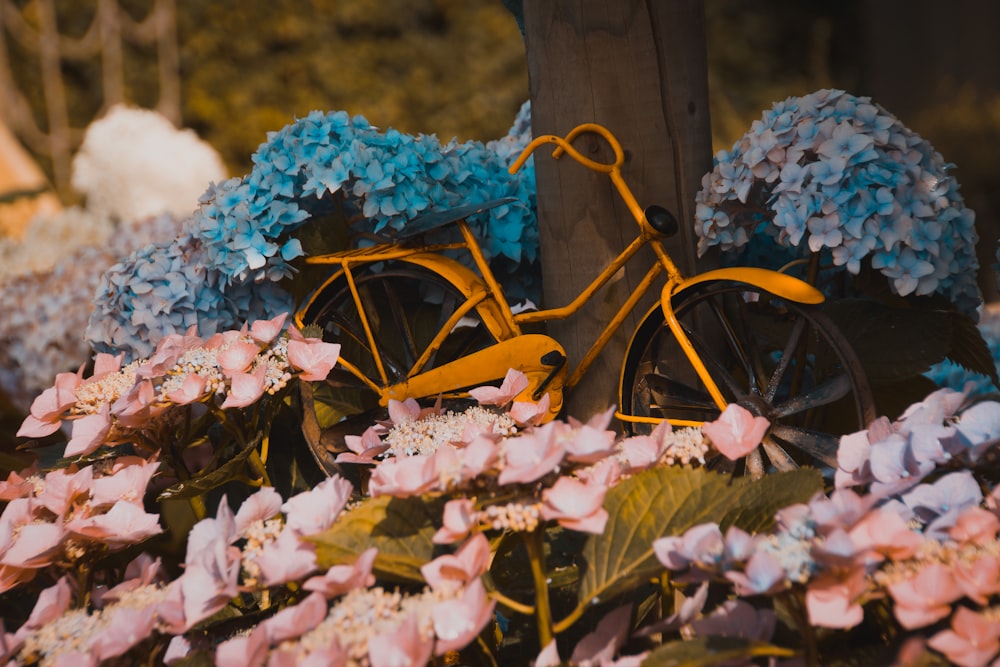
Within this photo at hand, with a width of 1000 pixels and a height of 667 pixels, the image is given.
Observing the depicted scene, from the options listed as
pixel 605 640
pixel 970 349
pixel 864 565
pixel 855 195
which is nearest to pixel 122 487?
pixel 605 640

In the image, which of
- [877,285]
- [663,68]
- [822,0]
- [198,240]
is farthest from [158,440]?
[822,0]

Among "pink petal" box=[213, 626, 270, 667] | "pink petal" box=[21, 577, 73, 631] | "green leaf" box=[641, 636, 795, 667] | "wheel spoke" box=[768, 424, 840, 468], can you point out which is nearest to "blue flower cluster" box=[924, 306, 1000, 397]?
"wheel spoke" box=[768, 424, 840, 468]

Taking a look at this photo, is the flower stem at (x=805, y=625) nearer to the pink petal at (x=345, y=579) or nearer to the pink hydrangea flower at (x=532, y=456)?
the pink hydrangea flower at (x=532, y=456)

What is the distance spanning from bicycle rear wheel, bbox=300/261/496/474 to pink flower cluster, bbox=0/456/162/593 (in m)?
0.44

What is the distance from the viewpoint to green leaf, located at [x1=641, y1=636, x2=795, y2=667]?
72cm

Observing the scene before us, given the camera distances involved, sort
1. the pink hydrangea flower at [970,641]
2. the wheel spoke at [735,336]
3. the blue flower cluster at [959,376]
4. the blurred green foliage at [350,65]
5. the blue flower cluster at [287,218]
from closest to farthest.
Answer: the pink hydrangea flower at [970,641] < the wheel spoke at [735,336] < the blue flower cluster at [287,218] < the blue flower cluster at [959,376] < the blurred green foliage at [350,65]

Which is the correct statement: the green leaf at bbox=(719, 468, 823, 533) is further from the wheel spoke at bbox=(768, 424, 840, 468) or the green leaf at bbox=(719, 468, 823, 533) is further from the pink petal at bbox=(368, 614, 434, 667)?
the pink petal at bbox=(368, 614, 434, 667)

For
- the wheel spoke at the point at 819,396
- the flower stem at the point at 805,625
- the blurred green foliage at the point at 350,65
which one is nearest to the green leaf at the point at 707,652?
the flower stem at the point at 805,625

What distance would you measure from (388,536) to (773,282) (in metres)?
0.59

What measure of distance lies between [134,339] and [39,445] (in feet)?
1.11

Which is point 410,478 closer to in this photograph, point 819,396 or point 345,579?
point 345,579

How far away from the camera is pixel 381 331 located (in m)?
1.62

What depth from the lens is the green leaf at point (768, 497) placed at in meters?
0.92

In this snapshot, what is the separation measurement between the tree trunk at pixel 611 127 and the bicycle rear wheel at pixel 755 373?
0.32 feet
